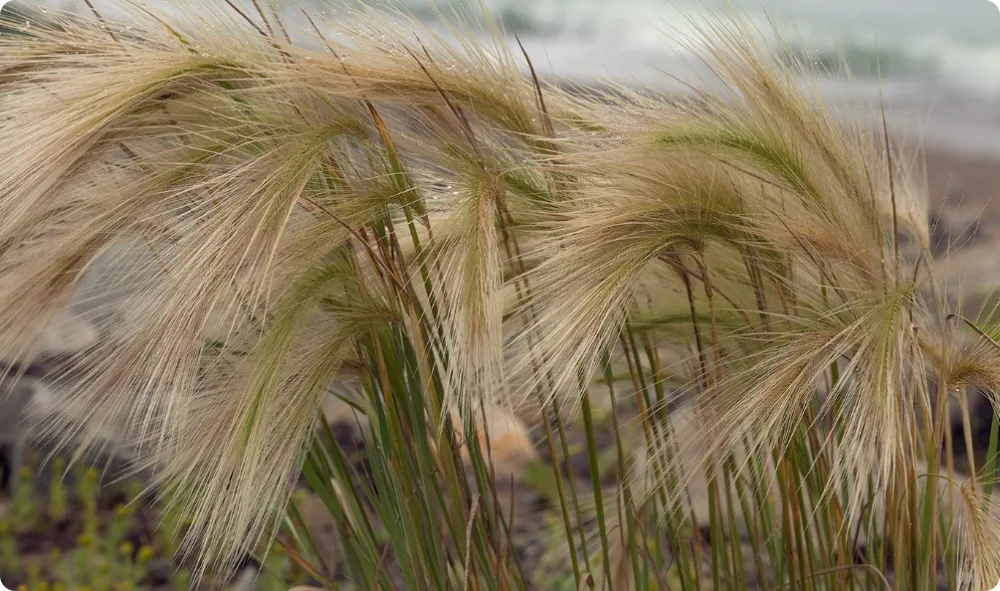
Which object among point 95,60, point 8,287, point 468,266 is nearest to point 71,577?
point 8,287

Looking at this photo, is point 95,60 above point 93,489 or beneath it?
above

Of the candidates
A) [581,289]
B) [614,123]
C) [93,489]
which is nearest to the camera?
[581,289]

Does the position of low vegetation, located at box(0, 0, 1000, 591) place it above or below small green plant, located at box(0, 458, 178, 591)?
above

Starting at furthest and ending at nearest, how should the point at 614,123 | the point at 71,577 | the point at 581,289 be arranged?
the point at 71,577
the point at 614,123
the point at 581,289

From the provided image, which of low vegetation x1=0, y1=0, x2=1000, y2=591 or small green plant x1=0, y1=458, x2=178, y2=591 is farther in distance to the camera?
small green plant x1=0, y1=458, x2=178, y2=591

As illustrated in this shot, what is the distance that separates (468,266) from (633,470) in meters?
0.29

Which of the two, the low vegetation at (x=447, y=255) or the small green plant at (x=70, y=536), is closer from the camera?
the low vegetation at (x=447, y=255)

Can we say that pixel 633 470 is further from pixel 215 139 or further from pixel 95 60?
pixel 95 60

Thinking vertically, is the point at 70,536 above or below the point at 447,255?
below

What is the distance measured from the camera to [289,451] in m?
0.69

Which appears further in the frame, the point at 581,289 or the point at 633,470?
the point at 633,470

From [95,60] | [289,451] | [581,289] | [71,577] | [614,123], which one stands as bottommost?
[71,577]

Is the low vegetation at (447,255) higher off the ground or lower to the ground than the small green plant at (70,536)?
higher

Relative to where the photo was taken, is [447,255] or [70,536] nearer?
[447,255]
